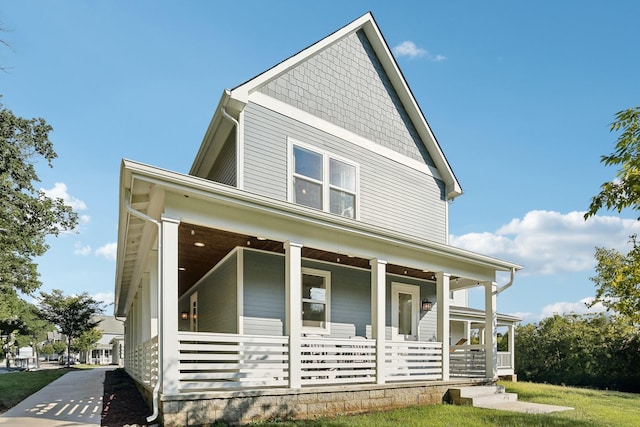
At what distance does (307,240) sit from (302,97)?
437cm

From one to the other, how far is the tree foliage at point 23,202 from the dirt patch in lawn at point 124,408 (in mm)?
9439

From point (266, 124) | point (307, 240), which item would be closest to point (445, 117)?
point (266, 124)

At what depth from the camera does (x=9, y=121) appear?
18.4 meters

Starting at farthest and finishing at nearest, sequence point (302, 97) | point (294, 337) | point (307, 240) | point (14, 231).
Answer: point (14, 231) < point (302, 97) < point (307, 240) < point (294, 337)

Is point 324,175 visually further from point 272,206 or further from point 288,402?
point 288,402

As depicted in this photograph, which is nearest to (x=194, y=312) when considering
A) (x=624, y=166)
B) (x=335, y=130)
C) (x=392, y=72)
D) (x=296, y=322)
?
(x=335, y=130)

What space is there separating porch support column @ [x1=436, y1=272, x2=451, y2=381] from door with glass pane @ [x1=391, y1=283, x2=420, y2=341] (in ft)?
5.49

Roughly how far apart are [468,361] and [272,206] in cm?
833

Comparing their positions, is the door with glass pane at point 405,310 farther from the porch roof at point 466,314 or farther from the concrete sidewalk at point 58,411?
the concrete sidewalk at point 58,411

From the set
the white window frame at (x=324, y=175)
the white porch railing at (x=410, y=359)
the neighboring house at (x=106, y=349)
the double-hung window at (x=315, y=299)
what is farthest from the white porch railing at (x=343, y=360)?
the neighboring house at (x=106, y=349)

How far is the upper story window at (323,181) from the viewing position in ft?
34.2

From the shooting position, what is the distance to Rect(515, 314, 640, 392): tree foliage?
19953 millimetres

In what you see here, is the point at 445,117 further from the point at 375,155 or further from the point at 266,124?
the point at 266,124

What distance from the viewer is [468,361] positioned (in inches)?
497
